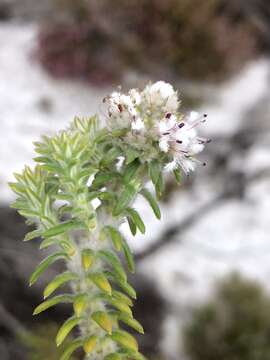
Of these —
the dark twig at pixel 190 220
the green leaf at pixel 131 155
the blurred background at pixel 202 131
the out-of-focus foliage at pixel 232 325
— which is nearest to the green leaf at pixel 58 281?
the green leaf at pixel 131 155

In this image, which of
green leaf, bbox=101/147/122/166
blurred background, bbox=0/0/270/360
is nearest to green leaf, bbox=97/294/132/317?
green leaf, bbox=101/147/122/166

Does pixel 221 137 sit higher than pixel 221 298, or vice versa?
pixel 221 137

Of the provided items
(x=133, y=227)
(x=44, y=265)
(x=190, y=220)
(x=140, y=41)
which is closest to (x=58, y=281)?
(x=44, y=265)

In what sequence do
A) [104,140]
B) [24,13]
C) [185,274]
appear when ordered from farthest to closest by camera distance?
[24,13], [185,274], [104,140]

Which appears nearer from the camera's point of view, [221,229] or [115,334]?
[115,334]

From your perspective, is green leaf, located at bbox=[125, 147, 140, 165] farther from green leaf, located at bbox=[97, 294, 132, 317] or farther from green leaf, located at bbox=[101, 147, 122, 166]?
green leaf, located at bbox=[97, 294, 132, 317]

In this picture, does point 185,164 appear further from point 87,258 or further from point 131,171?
point 87,258

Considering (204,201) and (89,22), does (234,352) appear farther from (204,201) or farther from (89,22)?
(89,22)

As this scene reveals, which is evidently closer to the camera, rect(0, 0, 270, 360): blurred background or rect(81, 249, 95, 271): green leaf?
rect(81, 249, 95, 271): green leaf

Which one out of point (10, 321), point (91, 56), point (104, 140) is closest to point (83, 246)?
point (104, 140)
